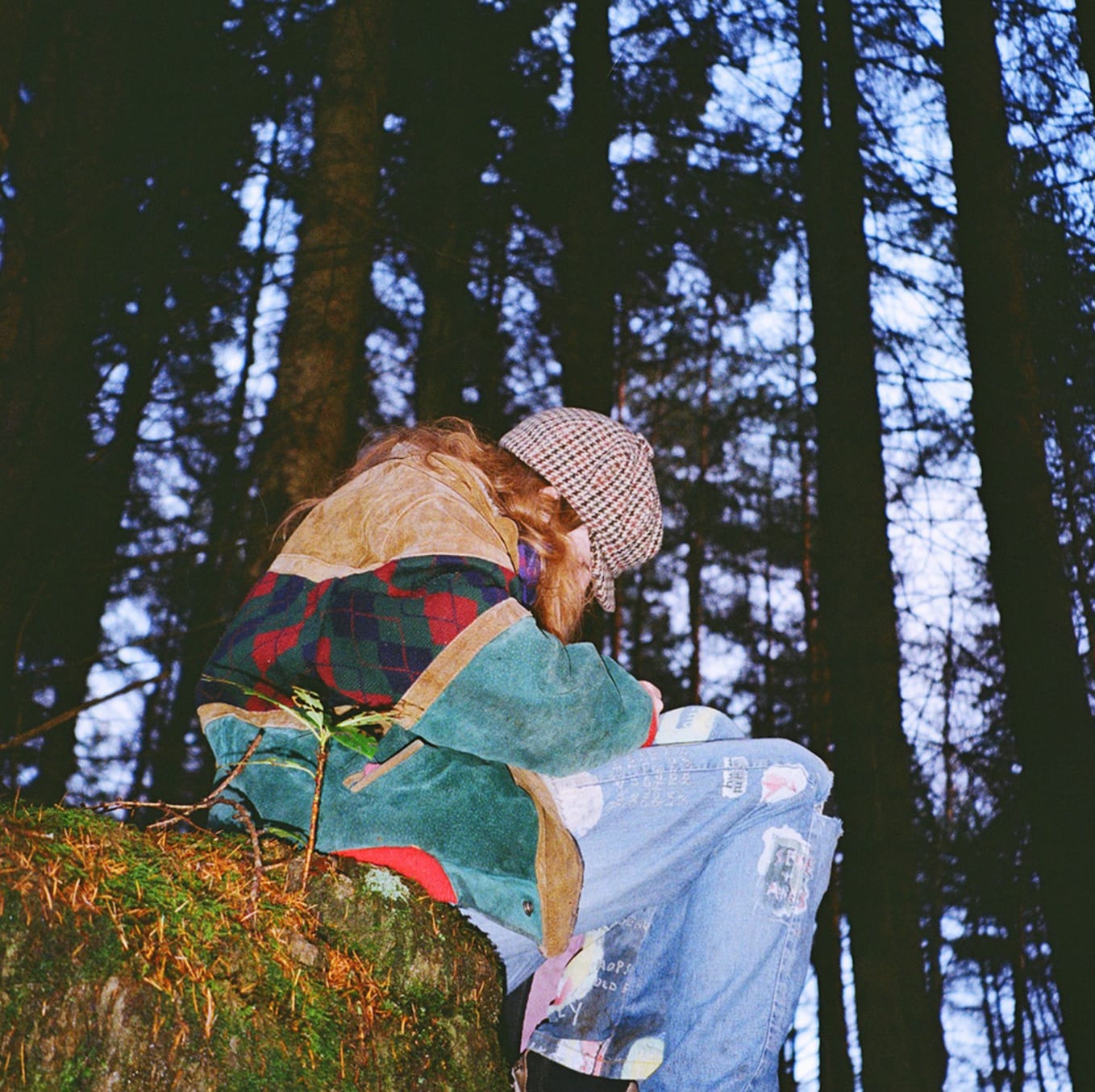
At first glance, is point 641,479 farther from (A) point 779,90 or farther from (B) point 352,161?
(A) point 779,90

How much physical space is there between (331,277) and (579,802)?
3.64 meters

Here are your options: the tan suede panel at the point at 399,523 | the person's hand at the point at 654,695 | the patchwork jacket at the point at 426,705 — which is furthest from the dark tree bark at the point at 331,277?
the person's hand at the point at 654,695

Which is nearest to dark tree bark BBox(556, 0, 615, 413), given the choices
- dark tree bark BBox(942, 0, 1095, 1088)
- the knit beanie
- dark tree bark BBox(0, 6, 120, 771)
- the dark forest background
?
the dark forest background

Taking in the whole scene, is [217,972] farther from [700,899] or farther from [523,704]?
[700,899]

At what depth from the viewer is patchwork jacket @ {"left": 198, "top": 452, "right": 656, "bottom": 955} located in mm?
1917

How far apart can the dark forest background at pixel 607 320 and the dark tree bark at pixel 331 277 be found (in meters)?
0.02

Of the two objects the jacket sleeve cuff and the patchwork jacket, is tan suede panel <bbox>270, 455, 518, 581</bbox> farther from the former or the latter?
the jacket sleeve cuff

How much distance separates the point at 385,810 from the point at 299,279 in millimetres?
3831

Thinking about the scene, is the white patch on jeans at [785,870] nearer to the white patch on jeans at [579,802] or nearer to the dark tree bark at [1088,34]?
the white patch on jeans at [579,802]

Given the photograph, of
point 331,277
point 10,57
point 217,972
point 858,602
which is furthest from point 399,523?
point 858,602

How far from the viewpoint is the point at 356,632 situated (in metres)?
1.98

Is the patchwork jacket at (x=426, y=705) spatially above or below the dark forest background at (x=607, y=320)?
below

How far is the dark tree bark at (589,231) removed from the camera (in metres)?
6.85

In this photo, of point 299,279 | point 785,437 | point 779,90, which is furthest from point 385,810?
point 785,437
